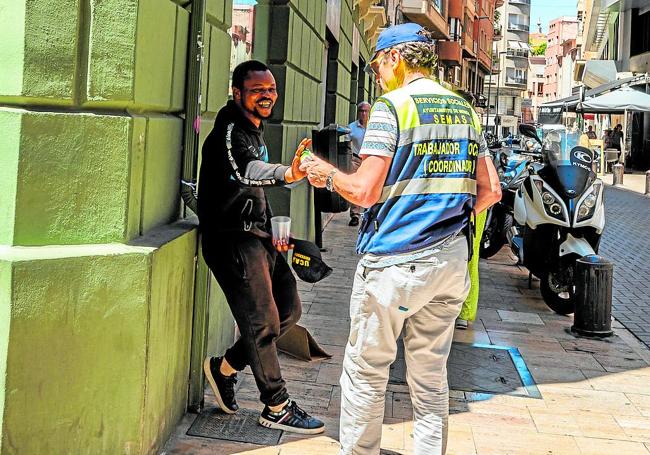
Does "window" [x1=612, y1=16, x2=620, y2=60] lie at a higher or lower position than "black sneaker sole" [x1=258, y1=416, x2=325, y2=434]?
higher

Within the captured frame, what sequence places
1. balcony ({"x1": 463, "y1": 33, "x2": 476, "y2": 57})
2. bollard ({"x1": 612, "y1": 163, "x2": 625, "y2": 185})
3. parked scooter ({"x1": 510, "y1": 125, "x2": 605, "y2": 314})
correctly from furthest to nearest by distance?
balcony ({"x1": 463, "y1": 33, "x2": 476, "y2": 57}) < bollard ({"x1": 612, "y1": 163, "x2": 625, "y2": 185}) < parked scooter ({"x1": 510, "y1": 125, "x2": 605, "y2": 314})

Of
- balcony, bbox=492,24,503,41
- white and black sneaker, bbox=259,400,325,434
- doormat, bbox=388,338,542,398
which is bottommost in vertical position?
white and black sneaker, bbox=259,400,325,434

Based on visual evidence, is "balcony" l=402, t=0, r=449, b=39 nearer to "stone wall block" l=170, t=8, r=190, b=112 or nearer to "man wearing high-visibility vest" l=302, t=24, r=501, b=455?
"stone wall block" l=170, t=8, r=190, b=112

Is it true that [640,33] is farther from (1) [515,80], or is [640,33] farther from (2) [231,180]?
(1) [515,80]

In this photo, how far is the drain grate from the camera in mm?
4137

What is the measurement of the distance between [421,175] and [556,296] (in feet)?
15.6

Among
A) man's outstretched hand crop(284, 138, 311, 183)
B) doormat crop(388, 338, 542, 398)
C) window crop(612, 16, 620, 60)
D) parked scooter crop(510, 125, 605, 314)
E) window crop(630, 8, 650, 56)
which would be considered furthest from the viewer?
window crop(612, 16, 620, 60)

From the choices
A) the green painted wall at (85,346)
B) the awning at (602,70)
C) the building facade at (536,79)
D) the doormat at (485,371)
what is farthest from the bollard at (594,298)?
the building facade at (536,79)

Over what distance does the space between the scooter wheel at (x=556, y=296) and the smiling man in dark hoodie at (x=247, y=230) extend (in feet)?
13.0

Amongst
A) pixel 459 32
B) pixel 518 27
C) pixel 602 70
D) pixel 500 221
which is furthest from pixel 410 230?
pixel 518 27

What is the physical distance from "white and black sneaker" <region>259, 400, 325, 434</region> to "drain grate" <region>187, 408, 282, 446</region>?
4 centimetres

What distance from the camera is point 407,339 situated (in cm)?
354

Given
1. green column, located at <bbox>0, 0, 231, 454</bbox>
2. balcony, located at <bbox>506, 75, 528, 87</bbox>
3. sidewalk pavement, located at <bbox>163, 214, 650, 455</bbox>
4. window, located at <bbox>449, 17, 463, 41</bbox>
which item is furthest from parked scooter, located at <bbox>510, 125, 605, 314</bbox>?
balcony, located at <bbox>506, 75, 528, 87</bbox>

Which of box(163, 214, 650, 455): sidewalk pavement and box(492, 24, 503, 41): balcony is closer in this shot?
box(163, 214, 650, 455): sidewalk pavement
